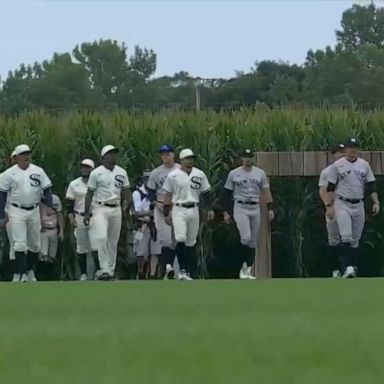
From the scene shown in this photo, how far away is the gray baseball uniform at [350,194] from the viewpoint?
19062 millimetres

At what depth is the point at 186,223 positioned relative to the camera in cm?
1950

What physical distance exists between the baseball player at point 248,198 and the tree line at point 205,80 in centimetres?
4443

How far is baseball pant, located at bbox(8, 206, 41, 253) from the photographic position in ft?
63.0

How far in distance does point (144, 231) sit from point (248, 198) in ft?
7.37

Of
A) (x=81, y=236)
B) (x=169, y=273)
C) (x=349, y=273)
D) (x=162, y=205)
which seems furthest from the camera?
(x=81, y=236)

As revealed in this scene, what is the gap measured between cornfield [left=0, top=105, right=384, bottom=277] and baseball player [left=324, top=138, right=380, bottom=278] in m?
3.19

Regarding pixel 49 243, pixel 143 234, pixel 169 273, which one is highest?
pixel 143 234

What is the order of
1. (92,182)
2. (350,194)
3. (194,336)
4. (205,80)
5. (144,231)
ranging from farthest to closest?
(205,80) < (144,231) < (92,182) < (350,194) < (194,336)

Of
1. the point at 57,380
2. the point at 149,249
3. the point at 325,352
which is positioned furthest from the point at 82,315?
the point at 149,249

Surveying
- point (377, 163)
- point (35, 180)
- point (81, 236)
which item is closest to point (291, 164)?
point (377, 163)

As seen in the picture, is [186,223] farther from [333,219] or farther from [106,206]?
[333,219]

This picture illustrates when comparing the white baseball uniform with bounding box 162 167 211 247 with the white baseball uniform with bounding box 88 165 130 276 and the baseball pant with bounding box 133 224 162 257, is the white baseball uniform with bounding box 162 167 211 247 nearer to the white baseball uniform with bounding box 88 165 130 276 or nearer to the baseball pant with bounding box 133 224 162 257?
the white baseball uniform with bounding box 88 165 130 276

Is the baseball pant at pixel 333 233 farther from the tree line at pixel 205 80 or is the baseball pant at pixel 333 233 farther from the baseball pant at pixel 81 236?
the tree line at pixel 205 80

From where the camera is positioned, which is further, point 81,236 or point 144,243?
point 144,243
